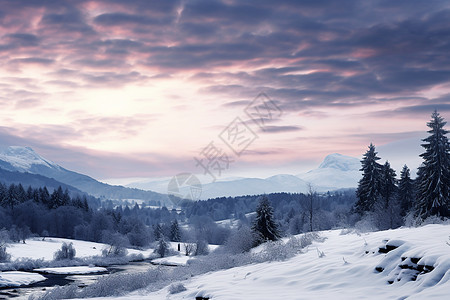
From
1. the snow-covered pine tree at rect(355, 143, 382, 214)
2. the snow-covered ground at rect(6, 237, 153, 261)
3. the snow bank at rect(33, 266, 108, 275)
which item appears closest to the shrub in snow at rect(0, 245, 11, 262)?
the snow-covered ground at rect(6, 237, 153, 261)

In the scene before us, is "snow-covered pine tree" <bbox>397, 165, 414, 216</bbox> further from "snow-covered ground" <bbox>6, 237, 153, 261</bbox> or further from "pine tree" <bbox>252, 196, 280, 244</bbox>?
"snow-covered ground" <bbox>6, 237, 153, 261</bbox>

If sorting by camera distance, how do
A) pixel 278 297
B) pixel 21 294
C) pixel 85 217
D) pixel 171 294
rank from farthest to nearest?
pixel 85 217 → pixel 21 294 → pixel 171 294 → pixel 278 297

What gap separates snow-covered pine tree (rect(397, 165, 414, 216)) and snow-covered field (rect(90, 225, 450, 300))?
36.2 metres

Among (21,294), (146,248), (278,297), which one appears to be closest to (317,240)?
(278,297)

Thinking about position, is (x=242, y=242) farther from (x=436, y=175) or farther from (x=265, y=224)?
(x=436, y=175)

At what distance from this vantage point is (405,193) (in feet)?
159

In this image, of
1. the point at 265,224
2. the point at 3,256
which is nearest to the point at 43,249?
the point at 3,256

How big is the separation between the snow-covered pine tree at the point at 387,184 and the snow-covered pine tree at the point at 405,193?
32.9 inches

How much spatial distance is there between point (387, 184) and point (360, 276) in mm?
40778

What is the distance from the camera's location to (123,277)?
23.4m

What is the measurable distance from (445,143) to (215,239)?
336 ft

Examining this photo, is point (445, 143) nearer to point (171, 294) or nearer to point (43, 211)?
point (171, 294)

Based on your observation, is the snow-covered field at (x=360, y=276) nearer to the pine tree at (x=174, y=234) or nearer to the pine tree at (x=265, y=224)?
the pine tree at (x=265, y=224)

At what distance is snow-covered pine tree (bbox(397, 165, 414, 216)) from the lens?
157ft
